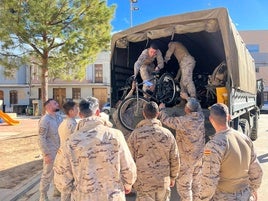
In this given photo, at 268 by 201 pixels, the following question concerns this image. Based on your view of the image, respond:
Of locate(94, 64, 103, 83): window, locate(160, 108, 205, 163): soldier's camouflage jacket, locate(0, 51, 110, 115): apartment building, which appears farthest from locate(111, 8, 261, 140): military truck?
locate(94, 64, 103, 83): window

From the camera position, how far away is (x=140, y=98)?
5.96 metres

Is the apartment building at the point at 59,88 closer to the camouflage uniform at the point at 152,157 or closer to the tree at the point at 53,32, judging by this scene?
the tree at the point at 53,32

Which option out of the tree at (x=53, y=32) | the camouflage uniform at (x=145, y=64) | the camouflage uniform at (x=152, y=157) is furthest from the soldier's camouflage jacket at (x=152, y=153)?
the tree at (x=53, y=32)

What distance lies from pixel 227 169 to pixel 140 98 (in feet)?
10.2

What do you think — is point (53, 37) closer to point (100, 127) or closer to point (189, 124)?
point (189, 124)

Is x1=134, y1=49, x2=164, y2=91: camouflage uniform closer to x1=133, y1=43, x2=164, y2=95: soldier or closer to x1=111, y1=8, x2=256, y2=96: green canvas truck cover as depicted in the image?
x1=133, y1=43, x2=164, y2=95: soldier

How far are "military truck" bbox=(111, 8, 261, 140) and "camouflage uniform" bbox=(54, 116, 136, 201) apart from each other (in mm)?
2836

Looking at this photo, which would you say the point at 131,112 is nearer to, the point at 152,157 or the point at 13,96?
the point at 152,157

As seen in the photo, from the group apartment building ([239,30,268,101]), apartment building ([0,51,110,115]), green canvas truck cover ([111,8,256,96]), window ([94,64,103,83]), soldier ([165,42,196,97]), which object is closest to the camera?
green canvas truck cover ([111,8,256,96])

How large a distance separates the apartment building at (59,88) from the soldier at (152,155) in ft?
112

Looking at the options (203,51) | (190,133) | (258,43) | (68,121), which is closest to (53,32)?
(203,51)

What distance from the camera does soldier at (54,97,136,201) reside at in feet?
9.60

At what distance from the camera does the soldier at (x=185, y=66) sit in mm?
6238

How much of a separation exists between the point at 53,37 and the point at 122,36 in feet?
25.6
